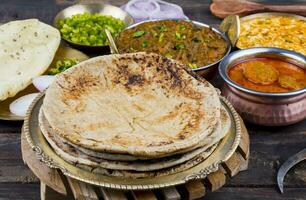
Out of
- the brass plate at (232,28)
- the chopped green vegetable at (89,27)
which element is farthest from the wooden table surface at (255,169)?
the chopped green vegetable at (89,27)

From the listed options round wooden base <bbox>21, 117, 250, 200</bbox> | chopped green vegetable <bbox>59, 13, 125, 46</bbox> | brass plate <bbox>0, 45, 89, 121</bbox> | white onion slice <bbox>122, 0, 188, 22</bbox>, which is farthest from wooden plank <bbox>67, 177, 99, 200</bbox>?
white onion slice <bbox>122, 0, 188, 22</bbox>

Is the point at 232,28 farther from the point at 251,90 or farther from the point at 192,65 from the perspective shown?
the point at 251,90

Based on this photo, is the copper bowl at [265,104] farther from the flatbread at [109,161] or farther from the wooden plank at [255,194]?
the flatbread at [109,161]

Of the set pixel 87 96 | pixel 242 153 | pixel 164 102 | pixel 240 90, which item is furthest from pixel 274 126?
pixel 87 96

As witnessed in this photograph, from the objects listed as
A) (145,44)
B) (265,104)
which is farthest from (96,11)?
(265,104)

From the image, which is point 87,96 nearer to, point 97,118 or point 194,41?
point 97,118

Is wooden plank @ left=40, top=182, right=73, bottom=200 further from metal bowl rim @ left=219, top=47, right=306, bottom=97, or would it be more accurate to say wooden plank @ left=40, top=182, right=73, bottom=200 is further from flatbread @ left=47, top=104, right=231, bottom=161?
metal bowl rim @ left=219, top=47, right=306, bottom=97
